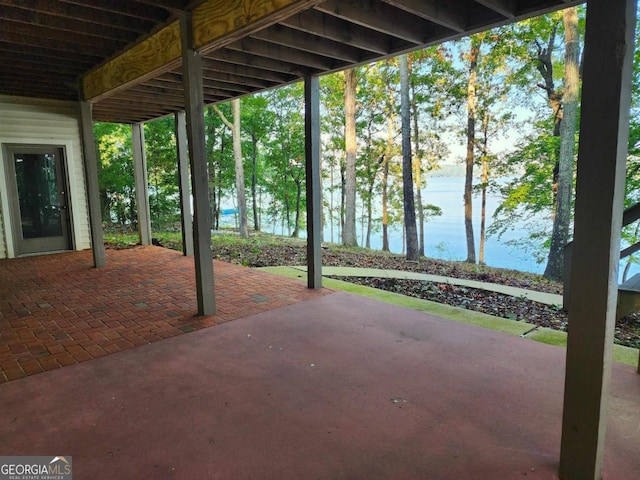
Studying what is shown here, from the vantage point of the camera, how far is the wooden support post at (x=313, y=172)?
450 centimetres

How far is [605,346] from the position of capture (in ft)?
5.09

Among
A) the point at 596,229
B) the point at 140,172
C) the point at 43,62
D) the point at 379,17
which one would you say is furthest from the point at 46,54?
the point at 596,229

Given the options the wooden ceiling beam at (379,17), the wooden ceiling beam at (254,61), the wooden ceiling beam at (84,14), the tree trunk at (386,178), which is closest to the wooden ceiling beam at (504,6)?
the wooden ceiling beam at (379,17)

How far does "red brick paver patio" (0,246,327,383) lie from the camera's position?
3154 mm

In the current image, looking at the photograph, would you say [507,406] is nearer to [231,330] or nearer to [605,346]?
[605,346]

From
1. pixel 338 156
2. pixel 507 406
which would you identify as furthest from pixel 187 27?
pixel 338 156

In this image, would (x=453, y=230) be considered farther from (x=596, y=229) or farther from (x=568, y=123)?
(x=596, y=229)

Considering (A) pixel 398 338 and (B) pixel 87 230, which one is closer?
(A) pixel 398 338


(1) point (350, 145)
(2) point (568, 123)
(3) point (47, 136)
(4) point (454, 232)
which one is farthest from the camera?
(4) point (454, 232)

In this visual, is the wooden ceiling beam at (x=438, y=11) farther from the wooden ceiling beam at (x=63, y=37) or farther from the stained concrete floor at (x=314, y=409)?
the wooden ceiling beam at (x=63, y=37)

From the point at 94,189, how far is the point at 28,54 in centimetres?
202

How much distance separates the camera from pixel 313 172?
4.64 m

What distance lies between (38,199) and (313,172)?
19.2ft

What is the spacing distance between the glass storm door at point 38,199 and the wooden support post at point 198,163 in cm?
520
